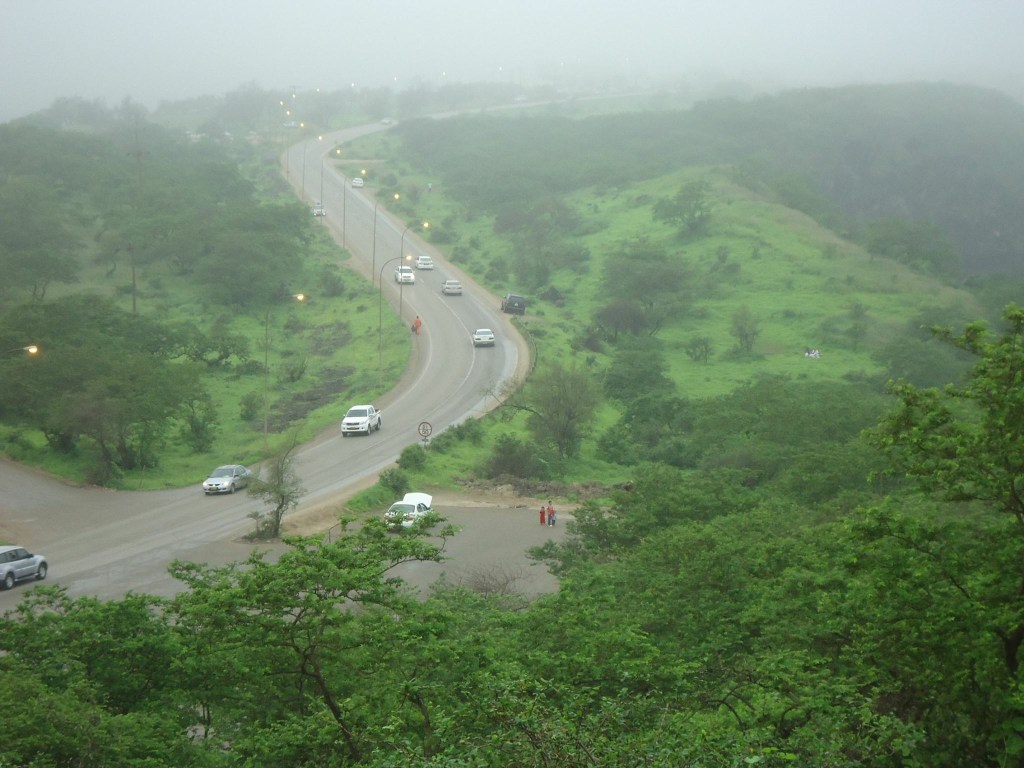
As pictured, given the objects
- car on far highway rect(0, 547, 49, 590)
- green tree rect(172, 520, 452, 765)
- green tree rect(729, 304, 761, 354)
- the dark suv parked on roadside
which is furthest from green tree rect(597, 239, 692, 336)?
green tree rect(172, 520, 452, 765)

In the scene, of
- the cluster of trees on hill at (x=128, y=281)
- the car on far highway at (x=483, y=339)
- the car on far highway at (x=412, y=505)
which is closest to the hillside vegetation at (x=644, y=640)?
the car on far highway at (x=412, y=505)

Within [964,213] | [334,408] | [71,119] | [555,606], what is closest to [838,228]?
[964,213]

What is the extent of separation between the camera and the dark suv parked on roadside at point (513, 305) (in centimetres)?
7331

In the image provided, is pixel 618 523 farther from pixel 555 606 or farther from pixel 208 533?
pixel 208 533

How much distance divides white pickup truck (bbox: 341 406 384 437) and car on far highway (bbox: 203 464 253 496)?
730 cm

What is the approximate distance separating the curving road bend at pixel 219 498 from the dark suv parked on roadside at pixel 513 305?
3.07 feet

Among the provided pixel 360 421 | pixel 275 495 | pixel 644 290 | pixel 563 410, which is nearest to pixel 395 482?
pixel 275 495

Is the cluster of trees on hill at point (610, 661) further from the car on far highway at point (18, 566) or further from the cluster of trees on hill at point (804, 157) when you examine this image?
the cluster of trees on hill at point (804, 157)

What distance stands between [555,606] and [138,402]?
30.0 m

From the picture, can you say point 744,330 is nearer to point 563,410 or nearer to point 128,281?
point 563,410

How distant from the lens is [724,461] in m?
40.2

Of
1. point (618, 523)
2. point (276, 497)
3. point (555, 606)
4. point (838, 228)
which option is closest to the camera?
point (555, 606)

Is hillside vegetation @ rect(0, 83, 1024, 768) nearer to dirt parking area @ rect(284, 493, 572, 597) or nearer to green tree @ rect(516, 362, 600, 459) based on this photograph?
dirt parking area @ rect(284, 493, 572, 597)

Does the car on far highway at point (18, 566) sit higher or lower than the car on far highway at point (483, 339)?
higher
